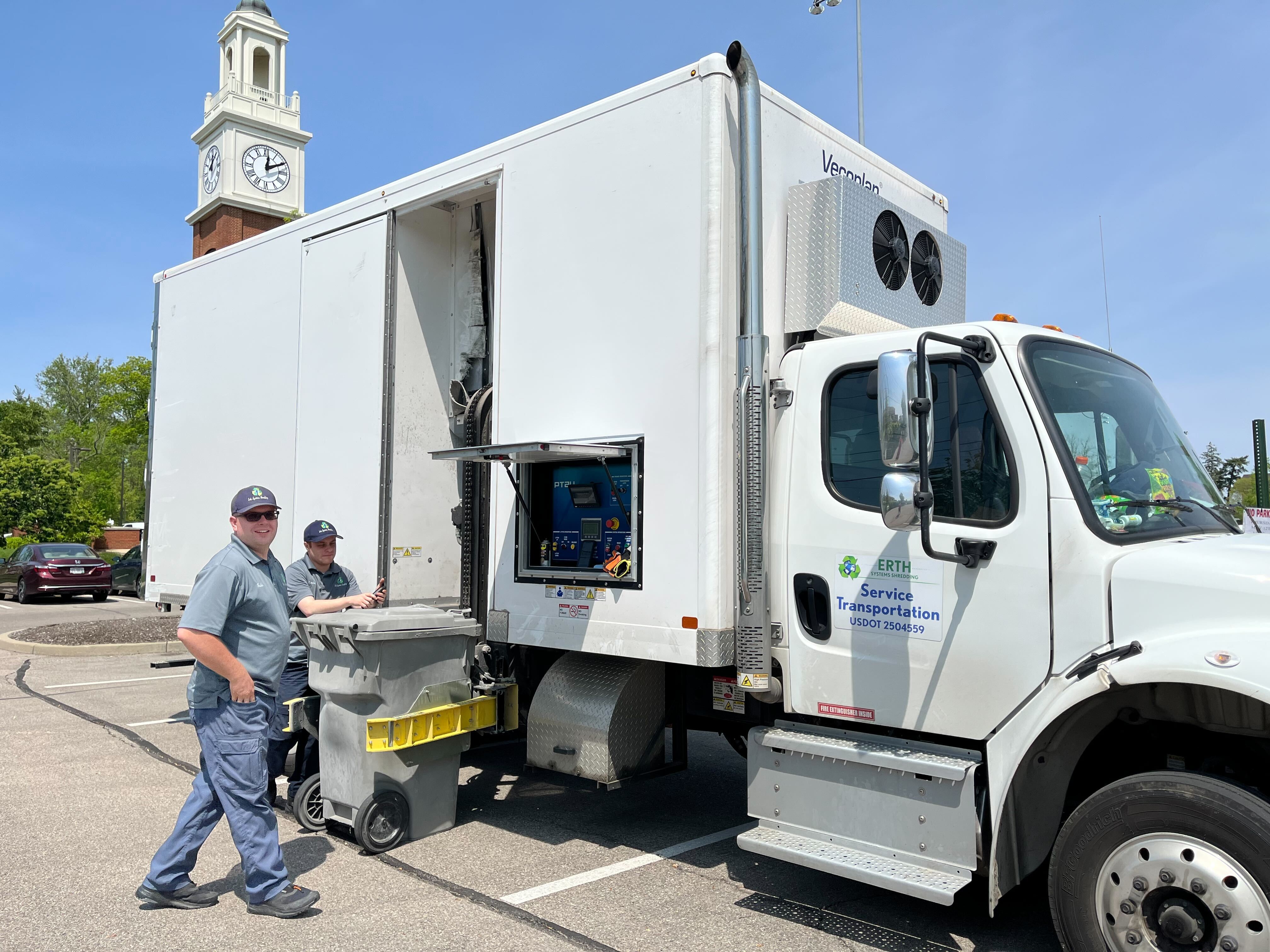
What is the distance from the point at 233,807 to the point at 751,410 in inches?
114

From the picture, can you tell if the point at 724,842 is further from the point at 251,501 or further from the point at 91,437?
the point at 91,437

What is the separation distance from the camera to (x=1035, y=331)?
4027 millimetres

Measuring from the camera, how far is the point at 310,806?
5512mm

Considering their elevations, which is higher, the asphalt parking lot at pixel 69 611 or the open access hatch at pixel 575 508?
the open access hatch at pixel 575 508

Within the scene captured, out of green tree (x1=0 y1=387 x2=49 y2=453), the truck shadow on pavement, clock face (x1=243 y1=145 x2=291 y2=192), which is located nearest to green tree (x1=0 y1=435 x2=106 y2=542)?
green tree (x1=0 y1=387 x2=49 y2=453)

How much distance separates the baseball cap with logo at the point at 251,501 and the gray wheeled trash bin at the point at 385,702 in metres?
0.82

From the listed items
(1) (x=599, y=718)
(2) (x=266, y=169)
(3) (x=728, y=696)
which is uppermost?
(2) (x=266, y=169)

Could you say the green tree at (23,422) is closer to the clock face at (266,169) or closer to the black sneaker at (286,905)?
the clock face at (266,169)

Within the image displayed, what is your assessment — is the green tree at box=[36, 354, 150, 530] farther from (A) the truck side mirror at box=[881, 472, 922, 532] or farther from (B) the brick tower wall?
(A) the truck side mirror at box=[881, 472, 922, 532]

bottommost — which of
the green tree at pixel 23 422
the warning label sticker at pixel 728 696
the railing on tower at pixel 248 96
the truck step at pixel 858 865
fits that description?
the truck step at pixel 858 865

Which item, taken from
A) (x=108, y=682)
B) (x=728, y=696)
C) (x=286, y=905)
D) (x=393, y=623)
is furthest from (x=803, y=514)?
(x=108, y=682)

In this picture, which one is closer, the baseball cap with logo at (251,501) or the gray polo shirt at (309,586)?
the baseball cap with logo at (251,501)

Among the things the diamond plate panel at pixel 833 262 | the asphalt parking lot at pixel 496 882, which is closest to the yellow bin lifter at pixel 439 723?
the asphalt parking lot at pixel 496 882

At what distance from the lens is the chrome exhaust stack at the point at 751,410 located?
4320mm
